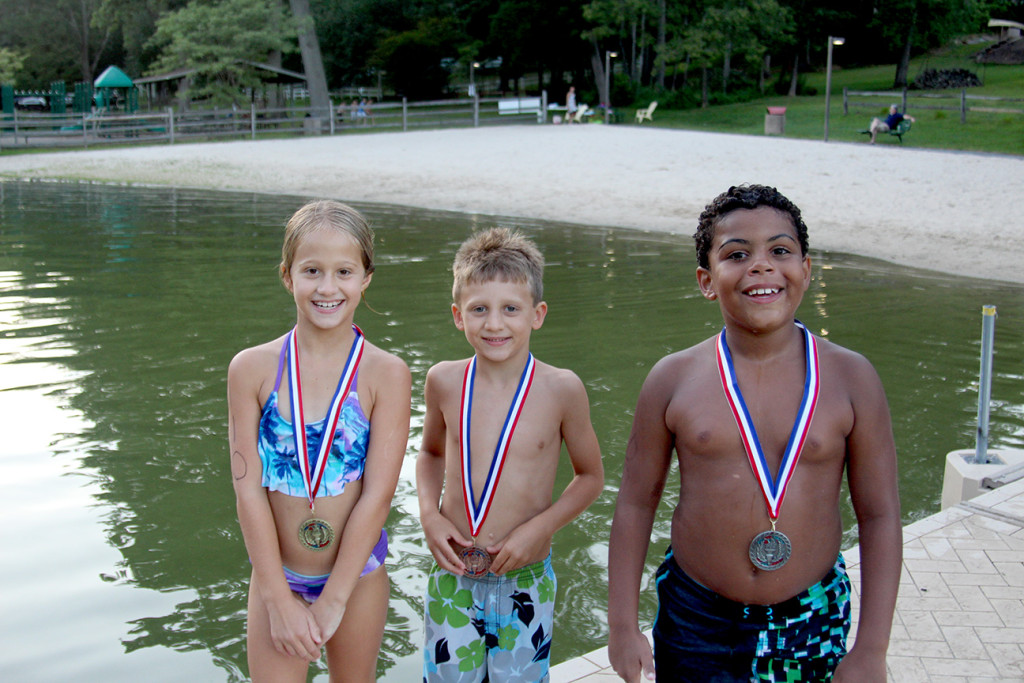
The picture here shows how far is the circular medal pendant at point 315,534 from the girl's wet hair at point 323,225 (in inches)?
29.3

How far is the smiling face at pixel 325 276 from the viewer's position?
9.14 feet

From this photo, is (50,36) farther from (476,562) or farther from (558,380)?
(476,562)

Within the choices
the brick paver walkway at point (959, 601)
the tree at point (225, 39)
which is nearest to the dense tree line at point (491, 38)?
the tree at point (225, 39)

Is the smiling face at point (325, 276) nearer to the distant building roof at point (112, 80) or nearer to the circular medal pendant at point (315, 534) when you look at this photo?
the circular medal pendant at point (315, 534)

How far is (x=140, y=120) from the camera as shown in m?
38.2

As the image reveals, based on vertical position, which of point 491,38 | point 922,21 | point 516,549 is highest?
point 922,21

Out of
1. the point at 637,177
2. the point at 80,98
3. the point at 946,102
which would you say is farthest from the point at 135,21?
the point at 637,177

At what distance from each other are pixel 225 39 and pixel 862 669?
40.4m

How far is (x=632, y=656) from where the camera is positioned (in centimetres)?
244

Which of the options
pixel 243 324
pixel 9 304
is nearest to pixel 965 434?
pixel 243 324

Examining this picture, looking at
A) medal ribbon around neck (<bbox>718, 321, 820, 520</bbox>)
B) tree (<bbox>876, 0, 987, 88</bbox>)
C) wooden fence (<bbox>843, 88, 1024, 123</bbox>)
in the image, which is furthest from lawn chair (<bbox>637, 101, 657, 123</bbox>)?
medal ribbon around neck (<bbox>718, 321, 820, 520</bbox>)

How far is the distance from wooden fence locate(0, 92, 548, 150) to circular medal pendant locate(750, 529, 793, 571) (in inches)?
1311

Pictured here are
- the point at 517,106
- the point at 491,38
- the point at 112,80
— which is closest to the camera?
the point at 517,106

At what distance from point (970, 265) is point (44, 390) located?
10.6 metres
